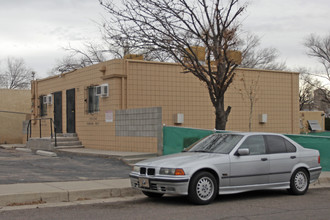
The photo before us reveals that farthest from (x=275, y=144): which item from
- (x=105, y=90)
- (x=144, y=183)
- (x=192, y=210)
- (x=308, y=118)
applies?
(x=308, y=118)

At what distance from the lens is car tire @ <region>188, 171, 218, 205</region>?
8.84 meters

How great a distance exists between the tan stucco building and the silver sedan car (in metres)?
6.69

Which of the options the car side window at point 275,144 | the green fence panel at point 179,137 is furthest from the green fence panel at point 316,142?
the car side window at point 275,144

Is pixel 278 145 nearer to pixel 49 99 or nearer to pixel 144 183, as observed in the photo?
pixel 144 183

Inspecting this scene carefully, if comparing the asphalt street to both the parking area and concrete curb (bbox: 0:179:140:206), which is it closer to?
concrete curb (bbox: 0:179:140:206)

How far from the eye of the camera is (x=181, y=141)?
50.4ft

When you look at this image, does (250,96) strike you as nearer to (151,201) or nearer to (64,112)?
(64,112)

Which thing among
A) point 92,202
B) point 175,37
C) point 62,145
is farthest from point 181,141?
point 62,145

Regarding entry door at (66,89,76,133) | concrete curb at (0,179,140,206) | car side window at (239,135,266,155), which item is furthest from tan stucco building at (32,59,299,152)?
car side window at (239,135,266,155)

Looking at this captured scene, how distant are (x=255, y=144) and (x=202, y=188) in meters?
1.96

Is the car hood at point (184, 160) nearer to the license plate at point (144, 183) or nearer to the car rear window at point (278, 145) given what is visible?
the license plate at point (144, 183)

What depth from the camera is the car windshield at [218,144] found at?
9.85 meters

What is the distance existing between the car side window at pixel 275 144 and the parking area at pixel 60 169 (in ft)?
14.9

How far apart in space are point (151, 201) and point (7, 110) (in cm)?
2503
